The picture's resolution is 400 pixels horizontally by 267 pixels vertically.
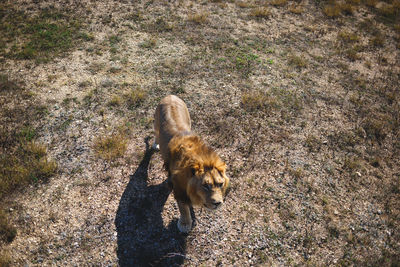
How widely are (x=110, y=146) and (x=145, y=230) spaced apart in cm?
315

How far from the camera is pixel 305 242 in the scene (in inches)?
266

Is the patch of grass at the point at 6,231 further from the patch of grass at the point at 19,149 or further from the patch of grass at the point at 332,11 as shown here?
the patch of grass at the point at 332,11

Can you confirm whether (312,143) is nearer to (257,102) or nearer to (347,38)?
(257,102)

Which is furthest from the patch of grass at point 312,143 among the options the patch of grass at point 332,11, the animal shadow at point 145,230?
the patch of grass at point 332,11

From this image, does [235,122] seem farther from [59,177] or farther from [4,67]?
[4,67]

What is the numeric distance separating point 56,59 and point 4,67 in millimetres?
2045

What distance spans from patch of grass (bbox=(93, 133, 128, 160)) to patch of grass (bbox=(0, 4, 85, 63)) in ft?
19.3

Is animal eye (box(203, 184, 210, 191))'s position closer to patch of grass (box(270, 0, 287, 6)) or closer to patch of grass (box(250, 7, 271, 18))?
patch of grass (box(250, 7, 271, 18))

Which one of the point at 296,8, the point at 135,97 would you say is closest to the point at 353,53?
the point at 296,8

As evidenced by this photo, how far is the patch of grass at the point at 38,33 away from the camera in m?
12.0

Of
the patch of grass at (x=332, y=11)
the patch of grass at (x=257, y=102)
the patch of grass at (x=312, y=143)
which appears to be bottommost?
the patch of grass at (x=312, y=143)

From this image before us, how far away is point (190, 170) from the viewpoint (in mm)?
5230

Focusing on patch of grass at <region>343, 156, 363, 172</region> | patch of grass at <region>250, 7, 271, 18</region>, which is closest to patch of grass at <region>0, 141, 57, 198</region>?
patch of grass at <region>343, 156, 363, 172</region>

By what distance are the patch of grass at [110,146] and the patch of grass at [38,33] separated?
5892mm
